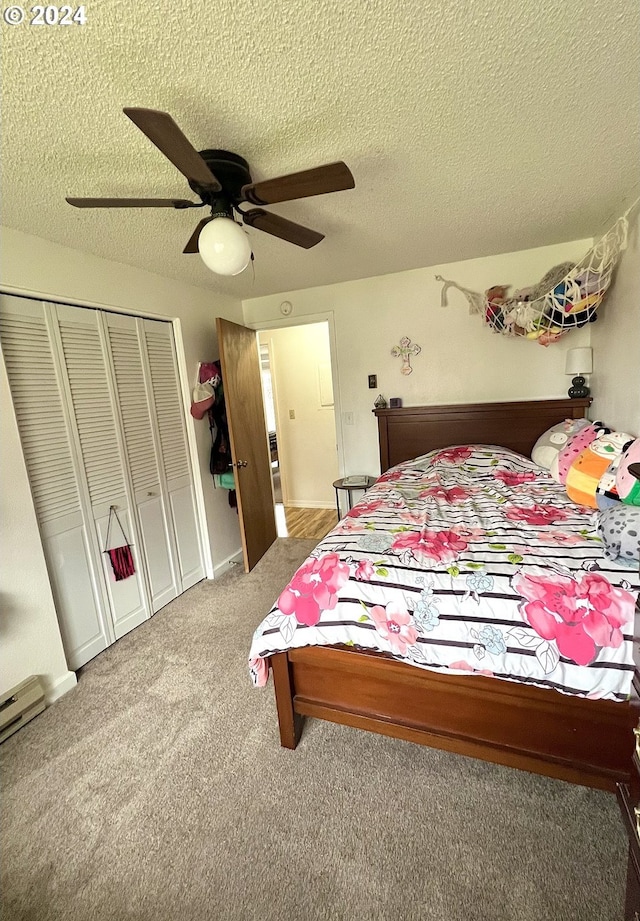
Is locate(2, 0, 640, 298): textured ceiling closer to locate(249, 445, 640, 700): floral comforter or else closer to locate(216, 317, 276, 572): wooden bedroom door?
locate(216, 317, 276, 572): wooden bedroom door

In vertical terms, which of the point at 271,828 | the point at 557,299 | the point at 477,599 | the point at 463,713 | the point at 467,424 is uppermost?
the point at 557,299

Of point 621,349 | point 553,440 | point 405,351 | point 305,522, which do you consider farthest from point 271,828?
point 305,522

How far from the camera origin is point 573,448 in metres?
2.25

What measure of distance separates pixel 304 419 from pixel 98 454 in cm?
286

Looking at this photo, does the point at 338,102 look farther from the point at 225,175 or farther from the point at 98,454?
the point at 98,454

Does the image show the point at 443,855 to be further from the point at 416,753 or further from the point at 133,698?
the point at 133,698

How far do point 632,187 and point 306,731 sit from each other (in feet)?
10.1

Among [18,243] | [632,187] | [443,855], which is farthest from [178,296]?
[443,855]

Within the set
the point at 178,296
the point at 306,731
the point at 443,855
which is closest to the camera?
the point at 443,855

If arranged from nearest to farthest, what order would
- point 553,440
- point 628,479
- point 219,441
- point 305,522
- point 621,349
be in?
point 628,479 < point 621,349 < point 553,440 < point 219,441 < point 305,522

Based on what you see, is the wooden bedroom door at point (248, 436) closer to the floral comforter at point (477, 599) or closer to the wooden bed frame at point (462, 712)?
the floral comforter at point (477, 599)

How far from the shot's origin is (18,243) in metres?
1.86

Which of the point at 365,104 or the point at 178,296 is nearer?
the point at 365,104

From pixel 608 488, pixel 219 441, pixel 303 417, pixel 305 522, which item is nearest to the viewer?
pixel 608 488
